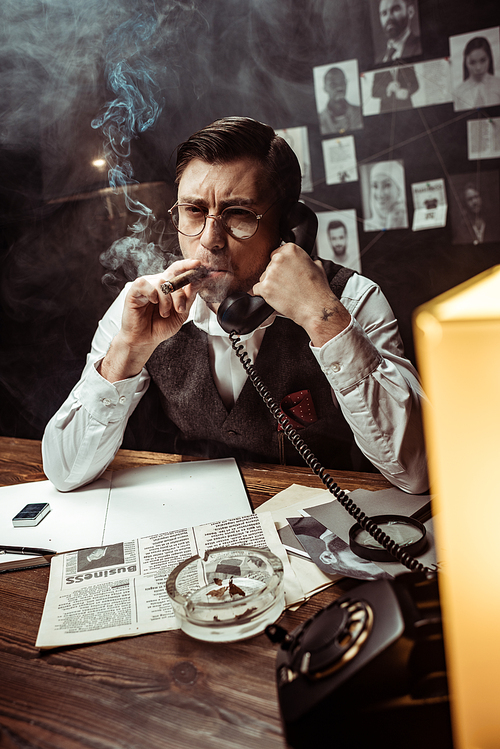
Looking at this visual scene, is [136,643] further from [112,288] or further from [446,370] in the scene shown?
[112,288]

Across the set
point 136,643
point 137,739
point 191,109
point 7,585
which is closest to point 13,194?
point 191,109

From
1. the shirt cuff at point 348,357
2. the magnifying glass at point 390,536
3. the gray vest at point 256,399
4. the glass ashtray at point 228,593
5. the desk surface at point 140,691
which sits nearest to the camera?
the desk surface at point 140,691

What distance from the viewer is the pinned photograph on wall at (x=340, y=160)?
1430 mm

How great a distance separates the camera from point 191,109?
1599 mm

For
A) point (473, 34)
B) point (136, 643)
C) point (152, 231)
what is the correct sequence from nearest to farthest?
point (136, 643), point (473, 34), point (152, 231)

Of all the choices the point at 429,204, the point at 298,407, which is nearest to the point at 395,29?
the point at 429,204

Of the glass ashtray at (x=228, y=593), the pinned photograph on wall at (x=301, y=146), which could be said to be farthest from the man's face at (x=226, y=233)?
the glass ashtray at (x=228, y=593)

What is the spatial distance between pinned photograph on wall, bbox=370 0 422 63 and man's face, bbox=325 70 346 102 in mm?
97

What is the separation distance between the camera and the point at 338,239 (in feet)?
5.02

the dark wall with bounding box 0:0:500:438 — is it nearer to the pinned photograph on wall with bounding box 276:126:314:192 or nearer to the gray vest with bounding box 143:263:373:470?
the pinned photograph on wall with bounding box 276:126:314:192

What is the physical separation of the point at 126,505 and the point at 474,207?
115 centimetres

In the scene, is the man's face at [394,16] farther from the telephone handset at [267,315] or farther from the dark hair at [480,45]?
the telephone handset at [267,315]

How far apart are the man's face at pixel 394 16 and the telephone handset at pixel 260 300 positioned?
18.3 inches

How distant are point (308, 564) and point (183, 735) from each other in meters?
0.37
